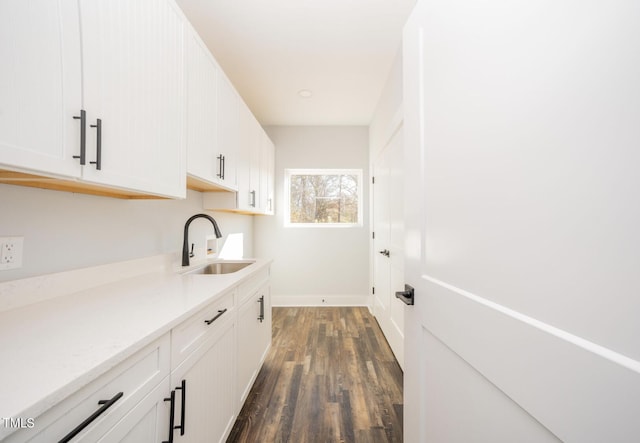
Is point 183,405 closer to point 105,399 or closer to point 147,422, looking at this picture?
point 147,422

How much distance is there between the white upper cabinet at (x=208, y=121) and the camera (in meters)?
1.49

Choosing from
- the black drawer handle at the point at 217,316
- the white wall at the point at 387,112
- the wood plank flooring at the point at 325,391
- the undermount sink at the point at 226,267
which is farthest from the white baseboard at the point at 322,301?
the black drawer handle at the point at 217,316

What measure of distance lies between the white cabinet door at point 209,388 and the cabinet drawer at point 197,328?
3 cm

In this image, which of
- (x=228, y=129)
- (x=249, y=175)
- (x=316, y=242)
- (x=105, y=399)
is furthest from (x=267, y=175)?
(x=105, y=399)

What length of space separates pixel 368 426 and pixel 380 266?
72.9 inches

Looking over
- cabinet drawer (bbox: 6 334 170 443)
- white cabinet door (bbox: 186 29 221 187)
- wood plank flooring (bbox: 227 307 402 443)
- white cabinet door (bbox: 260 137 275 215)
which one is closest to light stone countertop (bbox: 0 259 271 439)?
cabinet drawer (bbox: 6 334 170 443)

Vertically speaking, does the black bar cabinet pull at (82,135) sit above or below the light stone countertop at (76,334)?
above

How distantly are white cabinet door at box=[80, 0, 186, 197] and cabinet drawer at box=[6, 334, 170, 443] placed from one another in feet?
1.88

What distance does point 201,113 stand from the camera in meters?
1.59

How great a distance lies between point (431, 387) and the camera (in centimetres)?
89

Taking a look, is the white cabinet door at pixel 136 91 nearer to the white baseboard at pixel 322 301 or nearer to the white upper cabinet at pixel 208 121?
the white upper cabinet at pixel 208 121

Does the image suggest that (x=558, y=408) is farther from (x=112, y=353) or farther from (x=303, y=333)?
(x=303, y=333)

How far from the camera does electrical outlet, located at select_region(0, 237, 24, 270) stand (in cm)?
91

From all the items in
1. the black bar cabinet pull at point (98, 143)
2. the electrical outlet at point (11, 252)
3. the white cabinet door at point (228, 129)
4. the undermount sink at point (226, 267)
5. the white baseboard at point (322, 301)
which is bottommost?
the white baseboard at point (322, 301)
